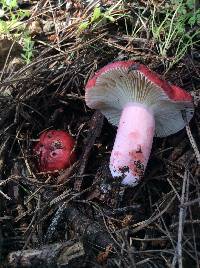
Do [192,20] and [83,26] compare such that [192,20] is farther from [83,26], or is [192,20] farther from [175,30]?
[83,26]

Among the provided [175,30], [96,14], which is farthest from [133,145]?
[96,14]

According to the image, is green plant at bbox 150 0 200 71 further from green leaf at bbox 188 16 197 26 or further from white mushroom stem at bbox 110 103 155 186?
white mushroom stem at bbox 110 103 155 186

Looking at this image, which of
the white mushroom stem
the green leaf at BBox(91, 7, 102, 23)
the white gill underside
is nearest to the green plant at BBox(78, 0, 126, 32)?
the green leaf at BBox(91, 7, 102, 23)

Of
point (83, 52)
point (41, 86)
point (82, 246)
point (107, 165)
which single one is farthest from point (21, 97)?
point (82, 246)

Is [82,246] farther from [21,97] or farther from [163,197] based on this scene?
[21,97]

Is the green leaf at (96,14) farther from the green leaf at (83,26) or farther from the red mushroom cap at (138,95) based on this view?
the red mushroom cap at (138,95)

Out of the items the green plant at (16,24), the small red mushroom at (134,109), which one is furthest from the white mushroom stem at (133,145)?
the green plant at (16,24)
